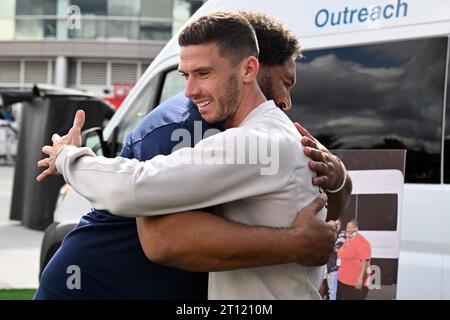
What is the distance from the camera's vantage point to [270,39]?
2061 millimetres

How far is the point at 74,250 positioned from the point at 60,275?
0.08 metres

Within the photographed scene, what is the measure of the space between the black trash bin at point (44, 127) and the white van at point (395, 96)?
689cm

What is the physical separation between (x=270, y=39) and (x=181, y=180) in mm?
589

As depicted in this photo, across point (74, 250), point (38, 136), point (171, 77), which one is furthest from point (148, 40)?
point (74, 250)

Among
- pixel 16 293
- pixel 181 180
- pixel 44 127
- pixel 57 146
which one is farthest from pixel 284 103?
pixel 44 127

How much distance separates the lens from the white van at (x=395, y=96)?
132 inches

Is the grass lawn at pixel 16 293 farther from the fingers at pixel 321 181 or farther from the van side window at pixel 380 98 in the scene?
the fingers at pixel 321 181

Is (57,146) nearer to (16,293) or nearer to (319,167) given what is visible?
(319,167)

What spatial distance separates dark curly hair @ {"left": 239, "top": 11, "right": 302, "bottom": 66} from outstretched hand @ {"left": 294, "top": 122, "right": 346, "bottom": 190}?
0.75 feet

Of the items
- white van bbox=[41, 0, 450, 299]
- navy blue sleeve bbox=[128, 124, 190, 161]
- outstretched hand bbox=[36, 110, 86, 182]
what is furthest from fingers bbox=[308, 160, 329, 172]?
white van bbox=[41, 0, 450, 299]

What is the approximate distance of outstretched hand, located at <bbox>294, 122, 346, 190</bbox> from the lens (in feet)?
6.09

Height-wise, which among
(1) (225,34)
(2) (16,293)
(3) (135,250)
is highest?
(1) (225,34)

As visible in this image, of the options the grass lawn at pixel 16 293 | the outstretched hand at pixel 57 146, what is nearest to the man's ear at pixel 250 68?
the outstretched hand at pixel 57 146
